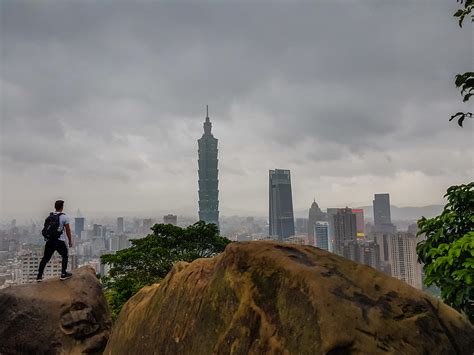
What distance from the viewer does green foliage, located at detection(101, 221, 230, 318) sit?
21.2 meters

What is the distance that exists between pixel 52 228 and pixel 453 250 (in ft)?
29.5

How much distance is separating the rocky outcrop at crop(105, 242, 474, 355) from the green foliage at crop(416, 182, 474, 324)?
83.7 inches

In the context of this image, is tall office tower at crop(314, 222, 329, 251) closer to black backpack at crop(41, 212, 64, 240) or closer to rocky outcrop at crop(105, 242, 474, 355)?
black backpack at crop(41, 212, 64, 240)

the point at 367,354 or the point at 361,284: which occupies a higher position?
the point at 361,284

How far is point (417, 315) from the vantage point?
187 inches

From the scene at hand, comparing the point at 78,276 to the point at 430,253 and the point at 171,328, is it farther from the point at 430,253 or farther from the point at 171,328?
the point at 430,253

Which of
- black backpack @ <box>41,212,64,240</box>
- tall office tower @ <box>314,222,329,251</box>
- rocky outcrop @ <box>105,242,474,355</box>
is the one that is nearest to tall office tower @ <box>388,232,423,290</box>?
tall office tower @ <box>314,222,329,251</box>

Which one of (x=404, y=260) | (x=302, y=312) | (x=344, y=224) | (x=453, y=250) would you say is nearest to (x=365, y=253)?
(x=404, y=260)

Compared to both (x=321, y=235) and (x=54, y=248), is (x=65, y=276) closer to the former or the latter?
(x=54, y=248)

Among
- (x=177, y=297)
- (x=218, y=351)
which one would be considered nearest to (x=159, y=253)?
(x=177, y=297)

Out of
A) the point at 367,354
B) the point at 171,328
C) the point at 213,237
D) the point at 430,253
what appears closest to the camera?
the point at 367,354

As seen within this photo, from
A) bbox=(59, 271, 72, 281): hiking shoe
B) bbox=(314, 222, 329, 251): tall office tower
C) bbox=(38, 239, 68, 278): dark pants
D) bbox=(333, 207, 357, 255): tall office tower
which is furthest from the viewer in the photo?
bbox=(314, 222, 329, 251): tall office tower

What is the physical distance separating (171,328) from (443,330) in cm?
394

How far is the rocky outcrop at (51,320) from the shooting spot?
9.58 m
